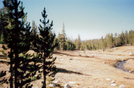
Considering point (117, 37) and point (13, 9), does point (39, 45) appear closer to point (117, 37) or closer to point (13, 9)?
point (13, 9)

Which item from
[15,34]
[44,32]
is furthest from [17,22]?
[44,32]

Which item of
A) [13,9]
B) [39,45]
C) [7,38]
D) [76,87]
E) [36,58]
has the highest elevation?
[13,9]

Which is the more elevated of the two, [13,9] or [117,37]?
[117,37]

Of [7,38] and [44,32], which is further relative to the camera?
[44,32]

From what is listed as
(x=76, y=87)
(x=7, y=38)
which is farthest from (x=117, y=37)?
(x=7, y=38)

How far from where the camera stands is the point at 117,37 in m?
114

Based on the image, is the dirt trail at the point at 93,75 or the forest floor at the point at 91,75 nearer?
the forest floor at the point at 91,75

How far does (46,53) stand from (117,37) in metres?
131

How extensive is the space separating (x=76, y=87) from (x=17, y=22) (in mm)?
11319

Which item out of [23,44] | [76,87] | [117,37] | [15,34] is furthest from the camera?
[117,37]

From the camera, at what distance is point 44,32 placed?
8.83m

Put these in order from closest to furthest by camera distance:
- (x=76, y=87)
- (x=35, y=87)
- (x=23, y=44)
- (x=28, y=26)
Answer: (x=23, y=44)
(x=28, y=26)
(x=35, y=87)
(x=76, y=87)

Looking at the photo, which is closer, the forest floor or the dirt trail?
the forest floor

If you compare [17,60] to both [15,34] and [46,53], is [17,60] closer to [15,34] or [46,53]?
[15,34]
